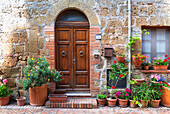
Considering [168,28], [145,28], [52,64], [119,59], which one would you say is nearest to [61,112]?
[52,64]

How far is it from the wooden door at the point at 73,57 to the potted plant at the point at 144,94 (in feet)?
5.27

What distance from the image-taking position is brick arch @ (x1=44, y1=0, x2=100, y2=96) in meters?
4.71

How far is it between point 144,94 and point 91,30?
2.40m

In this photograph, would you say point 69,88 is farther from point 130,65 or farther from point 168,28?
point 168,28

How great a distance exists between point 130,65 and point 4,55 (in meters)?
3.87

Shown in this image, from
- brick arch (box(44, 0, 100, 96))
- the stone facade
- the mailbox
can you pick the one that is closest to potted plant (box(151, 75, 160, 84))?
the stone facade

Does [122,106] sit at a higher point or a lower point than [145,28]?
lower

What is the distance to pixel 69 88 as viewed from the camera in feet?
16.5

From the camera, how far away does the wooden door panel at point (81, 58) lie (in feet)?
16.2

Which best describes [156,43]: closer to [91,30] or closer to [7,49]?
[91,30]

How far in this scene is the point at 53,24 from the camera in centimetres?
473

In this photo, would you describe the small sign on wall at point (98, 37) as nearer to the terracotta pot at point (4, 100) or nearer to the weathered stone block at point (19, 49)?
the weathered stone block at point (19, 49)

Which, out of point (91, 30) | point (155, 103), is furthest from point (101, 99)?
point (91, 30)

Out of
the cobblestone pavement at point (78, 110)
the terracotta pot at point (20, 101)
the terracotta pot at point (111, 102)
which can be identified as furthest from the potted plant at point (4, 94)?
the terracotta pot at point (111, 102)
